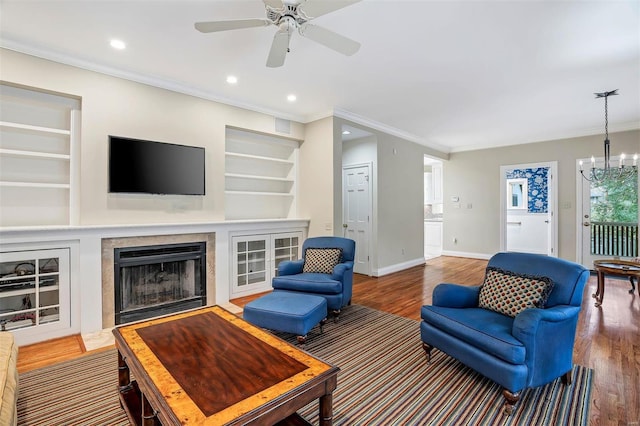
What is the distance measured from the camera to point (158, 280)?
3.64 m

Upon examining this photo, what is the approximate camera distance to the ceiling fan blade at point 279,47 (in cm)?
216

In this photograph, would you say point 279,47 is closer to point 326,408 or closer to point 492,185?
point 326,408

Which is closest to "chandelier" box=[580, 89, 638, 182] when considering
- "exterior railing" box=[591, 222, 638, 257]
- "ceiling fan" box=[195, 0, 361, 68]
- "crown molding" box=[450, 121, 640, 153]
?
"crown molding" box=[450, 121, 640, 153]

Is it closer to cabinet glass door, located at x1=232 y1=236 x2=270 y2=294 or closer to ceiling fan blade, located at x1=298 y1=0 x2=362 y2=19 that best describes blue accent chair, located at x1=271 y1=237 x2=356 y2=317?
cabinet glass door, located at x1=232 y1=236 x2=270 y2=294

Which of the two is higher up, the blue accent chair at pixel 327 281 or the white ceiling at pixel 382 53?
the white ceiling at pixel 382 53

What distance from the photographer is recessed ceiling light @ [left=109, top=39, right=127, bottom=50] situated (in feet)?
9.00

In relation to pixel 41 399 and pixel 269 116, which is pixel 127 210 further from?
pixel 269 116

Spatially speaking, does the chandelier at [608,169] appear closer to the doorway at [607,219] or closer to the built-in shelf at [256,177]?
the doorway at [607,219]

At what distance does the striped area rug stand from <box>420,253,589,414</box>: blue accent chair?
149mm

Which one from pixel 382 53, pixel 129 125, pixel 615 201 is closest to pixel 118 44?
pixel 129 125

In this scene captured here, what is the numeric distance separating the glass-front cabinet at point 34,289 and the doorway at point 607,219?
7943mm

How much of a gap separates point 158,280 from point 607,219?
7.54 metres

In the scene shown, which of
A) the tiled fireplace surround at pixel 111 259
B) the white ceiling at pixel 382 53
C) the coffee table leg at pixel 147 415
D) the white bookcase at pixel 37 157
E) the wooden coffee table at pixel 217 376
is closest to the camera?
the wooden coffee table at pixel 217 376

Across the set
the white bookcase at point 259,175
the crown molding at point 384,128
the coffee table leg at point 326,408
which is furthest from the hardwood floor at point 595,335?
the crown molding at point 384,128
